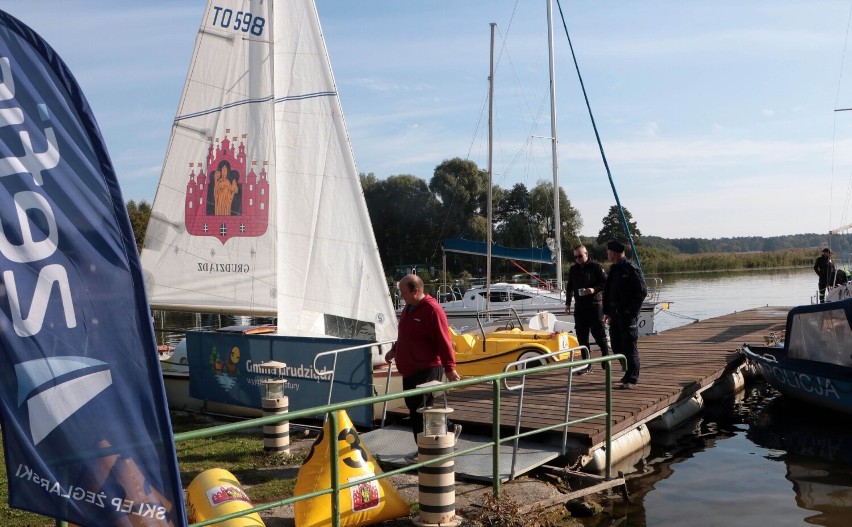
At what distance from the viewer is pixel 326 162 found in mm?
11797

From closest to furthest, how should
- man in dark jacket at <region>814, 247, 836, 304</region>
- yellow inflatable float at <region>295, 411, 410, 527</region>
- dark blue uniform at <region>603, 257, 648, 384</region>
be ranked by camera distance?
yellow inflatable float at <region>295, 411, 410, 527</region> < dark blue uniform at <region>603, 257, 648, 384</region> < man in dark jacket at <region>814, 247, 836, 304</region>

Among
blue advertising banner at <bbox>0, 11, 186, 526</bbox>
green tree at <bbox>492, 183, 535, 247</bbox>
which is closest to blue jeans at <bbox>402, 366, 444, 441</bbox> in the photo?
blue advertising banner at <bbox>0, 11, 186, 526</bbox>

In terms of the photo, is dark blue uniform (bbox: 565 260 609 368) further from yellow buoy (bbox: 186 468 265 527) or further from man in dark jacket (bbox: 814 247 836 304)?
man in dark jacket (bbox: 814 247 836 304)

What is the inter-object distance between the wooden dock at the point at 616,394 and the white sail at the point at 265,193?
2.11m

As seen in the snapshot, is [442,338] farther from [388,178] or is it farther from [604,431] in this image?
[388,178]

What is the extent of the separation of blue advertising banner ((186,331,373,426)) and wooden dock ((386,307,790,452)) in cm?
128

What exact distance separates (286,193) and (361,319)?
87.0 inches

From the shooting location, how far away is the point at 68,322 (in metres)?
2.66

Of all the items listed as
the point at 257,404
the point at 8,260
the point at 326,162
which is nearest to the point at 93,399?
the point at 8,260

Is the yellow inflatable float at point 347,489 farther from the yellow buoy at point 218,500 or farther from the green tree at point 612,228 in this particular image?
the green tree at point 612,228

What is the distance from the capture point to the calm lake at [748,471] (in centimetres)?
814

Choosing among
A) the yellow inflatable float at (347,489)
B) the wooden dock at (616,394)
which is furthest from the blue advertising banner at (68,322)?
the wooden dock at (616,394)

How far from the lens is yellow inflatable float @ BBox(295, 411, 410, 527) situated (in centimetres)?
598

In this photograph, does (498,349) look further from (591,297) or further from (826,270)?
(826,270)
